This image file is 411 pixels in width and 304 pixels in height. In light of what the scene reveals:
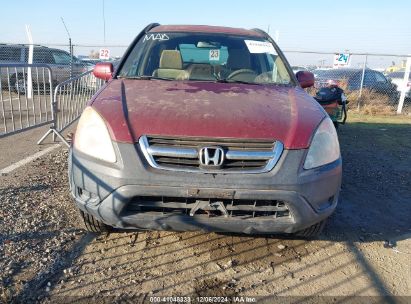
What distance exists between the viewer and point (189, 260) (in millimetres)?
2975

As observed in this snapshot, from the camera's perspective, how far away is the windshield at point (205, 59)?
3918 millimetres

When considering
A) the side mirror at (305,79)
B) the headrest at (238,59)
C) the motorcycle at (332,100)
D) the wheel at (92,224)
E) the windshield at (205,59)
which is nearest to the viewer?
the wheel at (92,224)

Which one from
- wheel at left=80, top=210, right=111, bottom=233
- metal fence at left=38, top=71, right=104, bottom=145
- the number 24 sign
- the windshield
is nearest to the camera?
wheel at left=80, top=210, right=111, bottom=233

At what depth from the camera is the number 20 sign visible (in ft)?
42.4

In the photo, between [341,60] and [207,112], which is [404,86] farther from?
[207,112]

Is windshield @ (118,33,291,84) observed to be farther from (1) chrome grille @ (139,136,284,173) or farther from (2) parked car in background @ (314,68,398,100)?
(2) parked car in background @ (314,68,398,100)

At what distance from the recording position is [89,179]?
264 cm

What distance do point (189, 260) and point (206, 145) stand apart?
0.98 metres

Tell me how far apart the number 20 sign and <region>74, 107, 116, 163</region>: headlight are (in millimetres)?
11803

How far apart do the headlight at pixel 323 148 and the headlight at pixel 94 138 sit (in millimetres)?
1352

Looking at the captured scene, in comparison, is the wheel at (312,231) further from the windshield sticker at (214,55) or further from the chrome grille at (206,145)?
the windshield sticker at (214,55)

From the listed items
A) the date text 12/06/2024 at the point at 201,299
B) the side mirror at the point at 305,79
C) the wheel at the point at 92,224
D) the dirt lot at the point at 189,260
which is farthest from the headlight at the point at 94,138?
the side mirror at the point at 305,79

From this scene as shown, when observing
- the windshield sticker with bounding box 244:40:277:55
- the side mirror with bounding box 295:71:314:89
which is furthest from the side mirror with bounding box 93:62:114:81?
the side mirror with bounding box 295:71:314:89

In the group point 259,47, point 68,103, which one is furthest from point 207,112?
point 68,103
